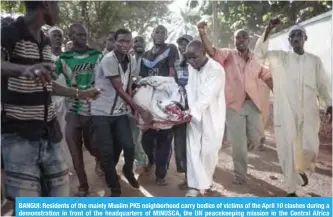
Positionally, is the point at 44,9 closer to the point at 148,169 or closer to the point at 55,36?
the point at 55,36

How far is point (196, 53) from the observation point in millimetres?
3469

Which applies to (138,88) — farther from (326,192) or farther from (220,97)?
(326,192)

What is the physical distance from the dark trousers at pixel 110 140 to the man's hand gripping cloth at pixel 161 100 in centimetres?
29

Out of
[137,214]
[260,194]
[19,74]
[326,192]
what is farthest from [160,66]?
[19,74]

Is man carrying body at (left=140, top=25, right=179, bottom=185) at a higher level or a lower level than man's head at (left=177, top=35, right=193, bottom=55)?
lower

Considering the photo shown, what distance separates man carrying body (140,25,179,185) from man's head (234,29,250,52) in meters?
0.57

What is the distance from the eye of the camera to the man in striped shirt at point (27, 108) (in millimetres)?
1912

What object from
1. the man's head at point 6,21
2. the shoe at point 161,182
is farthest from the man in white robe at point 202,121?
the man's head at point 6,21

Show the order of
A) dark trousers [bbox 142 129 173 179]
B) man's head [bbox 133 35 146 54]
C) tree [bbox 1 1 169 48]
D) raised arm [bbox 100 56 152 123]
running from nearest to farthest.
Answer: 1. raised arm [bbox 100 56 152 123]
2. dark trousers [bbox 142 129 173 179]
3. man's head [bbox 133 35 146 54]
4. tree [bbox 1 1 169 48]

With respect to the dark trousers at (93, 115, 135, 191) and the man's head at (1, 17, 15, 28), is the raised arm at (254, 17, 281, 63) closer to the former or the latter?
the dark trousers at (93, 115, 135, 191)

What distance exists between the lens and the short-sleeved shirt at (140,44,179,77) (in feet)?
13.5

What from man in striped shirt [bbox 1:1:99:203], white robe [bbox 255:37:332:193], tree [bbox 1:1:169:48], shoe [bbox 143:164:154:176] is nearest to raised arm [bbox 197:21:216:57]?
white robe [bbox 255:37:332:193]

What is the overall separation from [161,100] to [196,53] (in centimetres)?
53

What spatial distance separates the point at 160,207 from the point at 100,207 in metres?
0.30
